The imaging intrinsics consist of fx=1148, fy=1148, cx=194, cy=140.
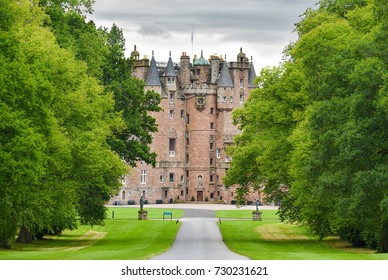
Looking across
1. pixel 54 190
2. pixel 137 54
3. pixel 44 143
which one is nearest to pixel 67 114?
pixel 54 190

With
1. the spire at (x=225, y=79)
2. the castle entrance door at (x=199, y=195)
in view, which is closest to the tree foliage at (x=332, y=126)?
the castle entrance door at (x=199, y=195)

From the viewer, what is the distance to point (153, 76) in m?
166

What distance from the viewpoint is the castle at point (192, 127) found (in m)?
167

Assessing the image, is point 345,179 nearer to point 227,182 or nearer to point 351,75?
point 351,75

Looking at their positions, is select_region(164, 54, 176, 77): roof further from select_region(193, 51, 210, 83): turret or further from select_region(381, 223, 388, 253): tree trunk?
select_region(381, 223, 388, 253): tree trunk

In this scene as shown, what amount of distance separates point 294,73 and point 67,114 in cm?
1515

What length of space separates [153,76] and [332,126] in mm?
115798

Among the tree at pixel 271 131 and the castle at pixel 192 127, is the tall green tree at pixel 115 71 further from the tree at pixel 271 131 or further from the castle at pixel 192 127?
the castle at pixel 192 127

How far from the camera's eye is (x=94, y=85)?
63.4 m

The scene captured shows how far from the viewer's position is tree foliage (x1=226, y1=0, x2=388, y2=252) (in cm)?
4803

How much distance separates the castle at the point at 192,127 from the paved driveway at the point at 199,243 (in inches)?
2734

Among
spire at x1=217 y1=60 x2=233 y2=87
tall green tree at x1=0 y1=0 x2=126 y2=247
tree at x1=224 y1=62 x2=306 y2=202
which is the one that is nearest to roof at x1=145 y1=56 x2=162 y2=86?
spire at x1=217 y1=60 x2=233 y2=87

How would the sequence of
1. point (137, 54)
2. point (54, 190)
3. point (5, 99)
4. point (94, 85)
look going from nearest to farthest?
point (5, 99)
point (54, 190)
point (94, 85)
point (137, 54)

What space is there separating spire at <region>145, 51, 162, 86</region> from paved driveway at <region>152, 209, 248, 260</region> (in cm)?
6918
